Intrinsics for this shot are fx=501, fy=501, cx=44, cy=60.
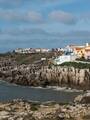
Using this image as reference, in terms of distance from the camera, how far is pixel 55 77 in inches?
4122

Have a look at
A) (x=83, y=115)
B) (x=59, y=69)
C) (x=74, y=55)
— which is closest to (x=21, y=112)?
(x=83, y=115)

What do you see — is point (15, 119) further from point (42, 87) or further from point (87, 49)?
point (87, 49)

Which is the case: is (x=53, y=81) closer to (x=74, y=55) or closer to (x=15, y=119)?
(x=74, y=55)

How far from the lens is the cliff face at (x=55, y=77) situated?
96625 mm

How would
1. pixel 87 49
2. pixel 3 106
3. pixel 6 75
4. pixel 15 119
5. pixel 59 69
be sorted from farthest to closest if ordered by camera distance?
pixel 87 49 → pixel 6 75 → pixel 59 69 → pixel 3 106 → pixel 15 119

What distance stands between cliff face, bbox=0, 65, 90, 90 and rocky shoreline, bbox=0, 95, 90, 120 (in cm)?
5528

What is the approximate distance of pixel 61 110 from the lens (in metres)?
34.1

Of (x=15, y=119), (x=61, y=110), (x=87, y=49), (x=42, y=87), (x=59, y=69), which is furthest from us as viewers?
(x=87, y=49)

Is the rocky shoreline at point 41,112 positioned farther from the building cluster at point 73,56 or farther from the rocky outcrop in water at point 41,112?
the building cluster at point 73,56

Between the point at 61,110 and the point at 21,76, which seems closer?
the point at 61,110

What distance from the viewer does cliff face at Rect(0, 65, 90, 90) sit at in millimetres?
96625

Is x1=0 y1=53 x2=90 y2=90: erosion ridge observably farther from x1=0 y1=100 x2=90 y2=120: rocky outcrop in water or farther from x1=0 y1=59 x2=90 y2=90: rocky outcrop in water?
x1=0 y1=100 x2=90 y2=120: rocky outcrop in water

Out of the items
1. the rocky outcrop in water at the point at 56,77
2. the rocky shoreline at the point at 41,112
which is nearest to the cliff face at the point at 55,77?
the rocky outcrop in water at the point at 56,77

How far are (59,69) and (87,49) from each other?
3812 centimetres
